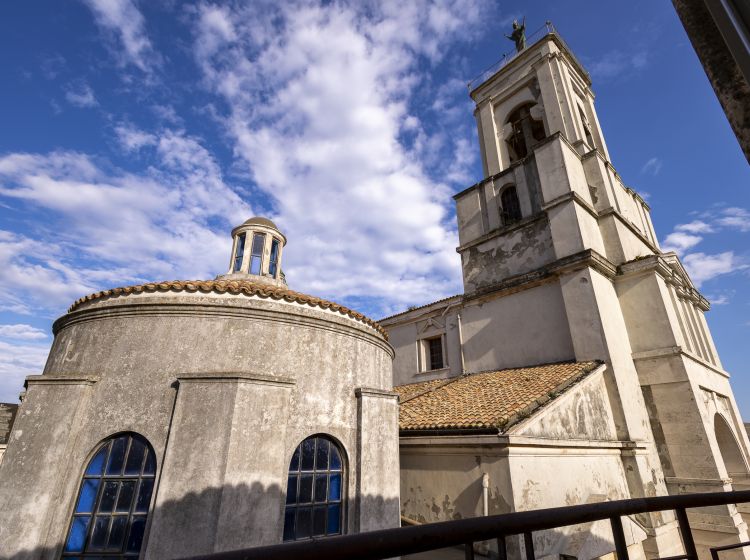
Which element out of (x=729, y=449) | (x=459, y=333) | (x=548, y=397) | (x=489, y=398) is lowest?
(x=729, y=449)

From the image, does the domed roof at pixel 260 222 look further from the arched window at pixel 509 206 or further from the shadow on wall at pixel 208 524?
the arched window at pixel 509 206

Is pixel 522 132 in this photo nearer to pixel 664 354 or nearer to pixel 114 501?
pixel 664 354

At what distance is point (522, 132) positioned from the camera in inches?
798

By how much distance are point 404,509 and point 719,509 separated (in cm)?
884

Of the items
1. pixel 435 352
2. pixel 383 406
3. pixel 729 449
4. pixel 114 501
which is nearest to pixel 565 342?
pixel 435 352

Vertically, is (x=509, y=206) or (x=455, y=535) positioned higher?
(x=509, y=206)

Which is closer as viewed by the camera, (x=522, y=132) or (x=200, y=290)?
(x=200, y=290)

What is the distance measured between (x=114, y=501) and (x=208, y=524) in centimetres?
154

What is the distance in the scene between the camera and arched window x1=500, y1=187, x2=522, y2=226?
687 inches

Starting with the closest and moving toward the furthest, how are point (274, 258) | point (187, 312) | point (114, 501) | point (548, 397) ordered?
point (114, 501) < point (187, 312) < point (548, 397) < point (274, 258)

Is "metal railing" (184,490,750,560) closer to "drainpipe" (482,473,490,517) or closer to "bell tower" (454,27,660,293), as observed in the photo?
"drainpipe" (482,473,490,517)

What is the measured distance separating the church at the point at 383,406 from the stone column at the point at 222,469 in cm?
3

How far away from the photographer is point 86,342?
22.5 ft

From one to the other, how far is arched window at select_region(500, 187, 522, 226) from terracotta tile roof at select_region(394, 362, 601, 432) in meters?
A: 6.95
